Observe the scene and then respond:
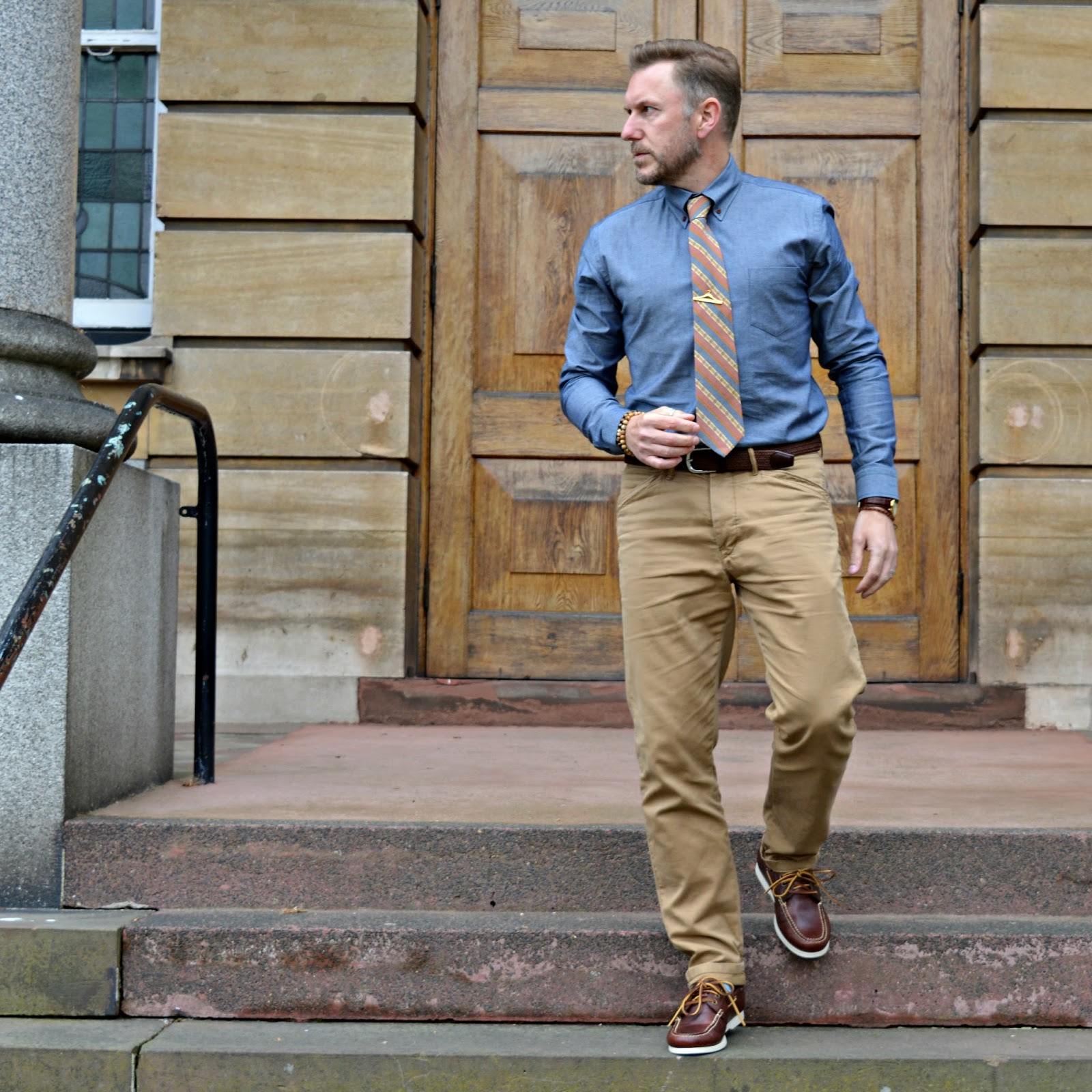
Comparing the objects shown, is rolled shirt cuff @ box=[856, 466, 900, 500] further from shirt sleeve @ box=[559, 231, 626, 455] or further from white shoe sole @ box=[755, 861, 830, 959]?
white shoe sole @ box=[755, 861, 830, 959]

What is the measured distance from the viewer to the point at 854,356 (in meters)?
3.24

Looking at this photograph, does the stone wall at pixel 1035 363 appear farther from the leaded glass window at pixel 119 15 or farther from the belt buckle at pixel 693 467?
the leaded glass window at pixel 119 15

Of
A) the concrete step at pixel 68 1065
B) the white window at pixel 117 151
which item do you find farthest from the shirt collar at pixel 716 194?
the white window at pixel 117 151

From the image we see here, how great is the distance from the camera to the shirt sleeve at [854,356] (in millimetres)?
3166

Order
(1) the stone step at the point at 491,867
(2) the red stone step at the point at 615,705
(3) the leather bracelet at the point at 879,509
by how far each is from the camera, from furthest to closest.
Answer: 1. (2) the red stone step at the point at 615,705
2. (1) the stone step at the point at 491,867
3. (3) the leather bracelet at the point at 879,509

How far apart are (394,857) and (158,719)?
1131 mm

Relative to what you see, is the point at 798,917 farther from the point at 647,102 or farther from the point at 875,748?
the point at 875,748

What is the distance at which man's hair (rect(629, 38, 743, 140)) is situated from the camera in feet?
10.3

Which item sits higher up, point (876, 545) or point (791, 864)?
point (876, 545)

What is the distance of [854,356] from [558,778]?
6.08 ft

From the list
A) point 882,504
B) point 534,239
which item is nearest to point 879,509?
point 882,504

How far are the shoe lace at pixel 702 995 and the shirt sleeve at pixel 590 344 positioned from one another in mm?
1165

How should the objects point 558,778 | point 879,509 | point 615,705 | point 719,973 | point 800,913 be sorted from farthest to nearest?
A: point 615,705, point 558,778, point 800,913, point 879,509, point 719,973

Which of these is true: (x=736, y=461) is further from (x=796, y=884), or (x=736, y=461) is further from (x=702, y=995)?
(x=702, y=995)
